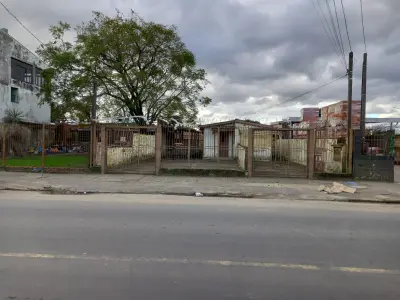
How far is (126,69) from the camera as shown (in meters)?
28.6

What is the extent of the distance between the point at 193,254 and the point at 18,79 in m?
32.7

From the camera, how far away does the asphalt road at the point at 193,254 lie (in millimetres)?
3916

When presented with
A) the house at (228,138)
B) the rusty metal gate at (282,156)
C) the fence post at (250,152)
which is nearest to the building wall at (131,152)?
the house at (228,138)

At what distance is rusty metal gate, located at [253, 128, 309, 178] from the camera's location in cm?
1703

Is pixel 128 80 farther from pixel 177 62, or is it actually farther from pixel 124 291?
pixel 124 291

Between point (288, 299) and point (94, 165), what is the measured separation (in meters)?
13.8

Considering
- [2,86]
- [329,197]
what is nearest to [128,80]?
[2,86]

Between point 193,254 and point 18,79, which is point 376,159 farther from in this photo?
point 18,79

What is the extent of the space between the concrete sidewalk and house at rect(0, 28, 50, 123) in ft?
59.5

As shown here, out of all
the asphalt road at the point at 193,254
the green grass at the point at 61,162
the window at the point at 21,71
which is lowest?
the asphalt road at the point at 193,254

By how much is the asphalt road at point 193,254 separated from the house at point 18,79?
84.5ft

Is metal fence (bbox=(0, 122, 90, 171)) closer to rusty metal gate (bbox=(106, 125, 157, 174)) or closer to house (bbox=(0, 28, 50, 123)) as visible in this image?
rusty metal gate (bbox=(106, 125, 157, 174))

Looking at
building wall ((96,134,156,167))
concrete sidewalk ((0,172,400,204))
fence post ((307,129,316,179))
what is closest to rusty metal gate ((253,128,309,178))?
fence post ((307,129,316,179))

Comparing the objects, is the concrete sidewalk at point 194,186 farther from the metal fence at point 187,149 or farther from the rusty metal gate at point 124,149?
the metal fence at point 187,149
